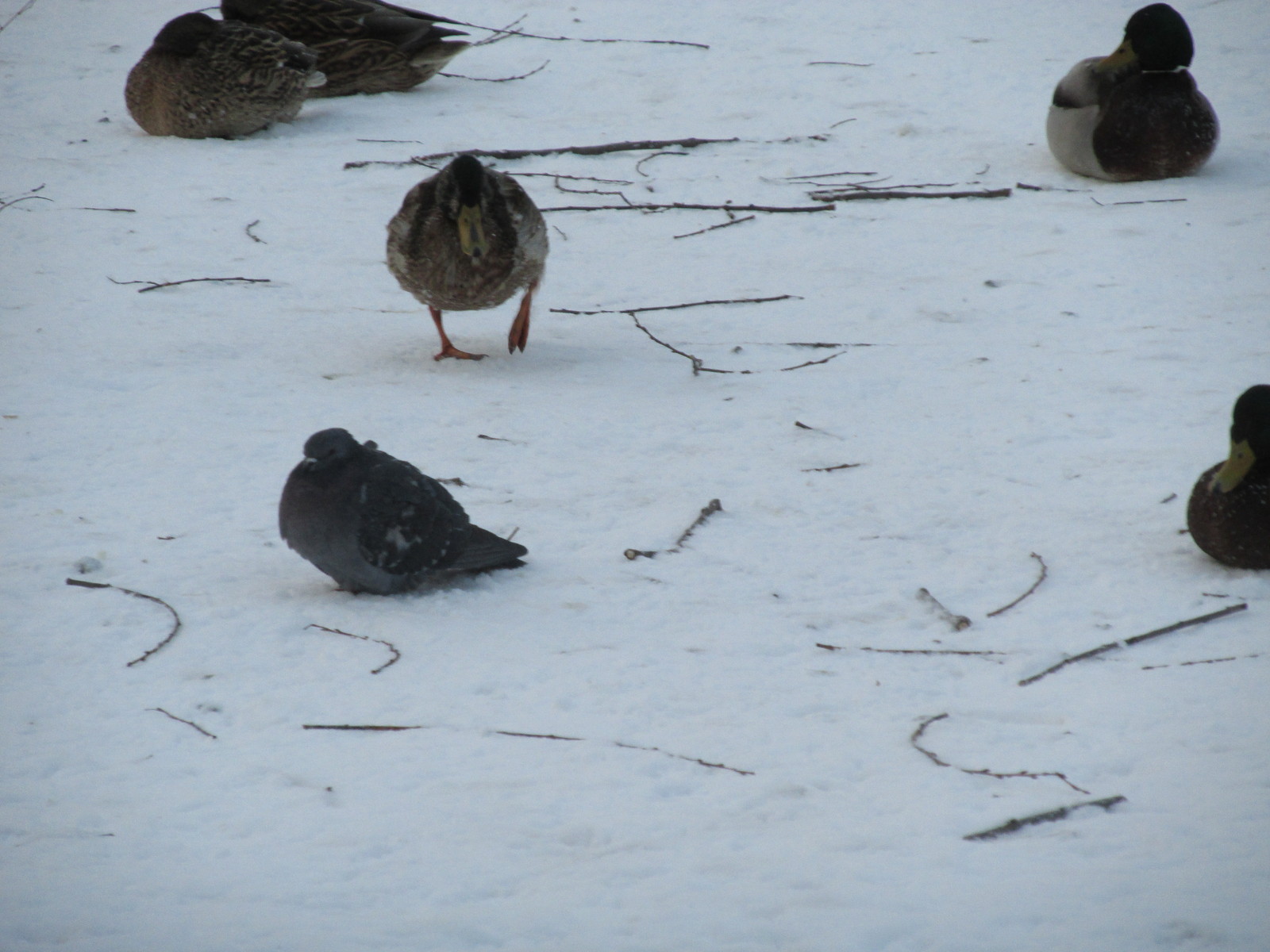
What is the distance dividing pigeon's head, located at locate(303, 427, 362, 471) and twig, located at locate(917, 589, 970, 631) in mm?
1686

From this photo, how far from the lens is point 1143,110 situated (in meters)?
7.41

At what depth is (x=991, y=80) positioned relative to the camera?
31.8 ft

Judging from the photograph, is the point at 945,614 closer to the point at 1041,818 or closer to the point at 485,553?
the point at 1041,818

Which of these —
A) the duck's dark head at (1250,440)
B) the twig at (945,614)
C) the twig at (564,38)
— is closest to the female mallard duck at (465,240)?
the twig at (945,614)

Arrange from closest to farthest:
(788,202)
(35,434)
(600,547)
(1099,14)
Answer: (600,547) → (35,434) → (788,202) → (1099,14)

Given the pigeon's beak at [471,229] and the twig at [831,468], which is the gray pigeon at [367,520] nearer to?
the twig at [831,468]

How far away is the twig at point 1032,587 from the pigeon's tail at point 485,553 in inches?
54.0

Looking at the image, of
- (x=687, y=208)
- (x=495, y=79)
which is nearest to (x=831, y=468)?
(x=687, y=208)

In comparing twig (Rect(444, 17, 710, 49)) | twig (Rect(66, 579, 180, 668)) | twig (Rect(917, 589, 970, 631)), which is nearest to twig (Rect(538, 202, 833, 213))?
twig (Rect(444, 17, 710, 49))

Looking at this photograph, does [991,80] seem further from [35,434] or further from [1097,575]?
[35,434]

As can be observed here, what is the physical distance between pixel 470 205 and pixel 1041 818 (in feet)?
Result: 12.0

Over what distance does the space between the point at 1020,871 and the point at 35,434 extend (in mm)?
3782

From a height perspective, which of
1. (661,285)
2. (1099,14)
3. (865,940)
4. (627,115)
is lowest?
(865,940)

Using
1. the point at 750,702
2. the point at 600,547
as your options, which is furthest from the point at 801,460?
the point at 750,702
